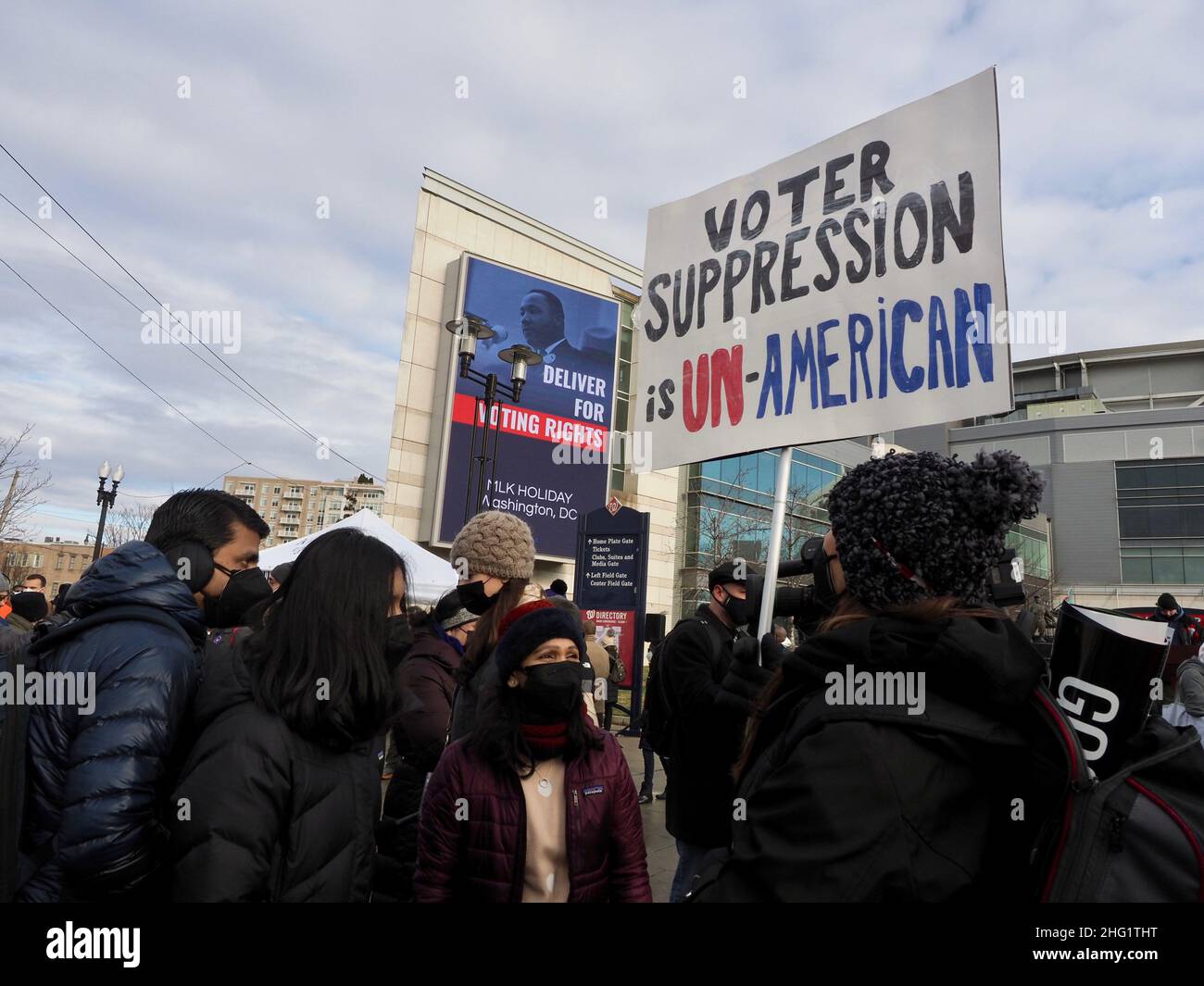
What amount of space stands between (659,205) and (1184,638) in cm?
730

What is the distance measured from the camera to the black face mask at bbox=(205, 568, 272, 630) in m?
2.35

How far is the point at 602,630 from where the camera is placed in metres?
12.2

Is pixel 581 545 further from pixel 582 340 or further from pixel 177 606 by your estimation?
pixel 582 340

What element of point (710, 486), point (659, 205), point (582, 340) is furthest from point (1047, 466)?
point (659, 205)

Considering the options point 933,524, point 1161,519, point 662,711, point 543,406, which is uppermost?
point 1161,519

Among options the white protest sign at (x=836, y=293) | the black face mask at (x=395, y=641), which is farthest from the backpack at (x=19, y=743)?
the white protest sign at (x=836, y=293)

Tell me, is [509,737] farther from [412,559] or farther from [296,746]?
[412,559]

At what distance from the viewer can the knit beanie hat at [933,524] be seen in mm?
1293

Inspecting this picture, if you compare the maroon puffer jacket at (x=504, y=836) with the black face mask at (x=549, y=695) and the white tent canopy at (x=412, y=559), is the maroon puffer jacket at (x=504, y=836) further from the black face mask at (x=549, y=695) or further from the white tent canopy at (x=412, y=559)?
the white tent canopy at (x=412, y=559)

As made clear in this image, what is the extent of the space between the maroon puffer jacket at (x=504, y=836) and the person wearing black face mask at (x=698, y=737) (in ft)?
3.38

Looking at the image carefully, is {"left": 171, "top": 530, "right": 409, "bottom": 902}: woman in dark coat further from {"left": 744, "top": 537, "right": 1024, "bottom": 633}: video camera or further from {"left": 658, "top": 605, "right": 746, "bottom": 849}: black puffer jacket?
{"left": 658, "top": 605, "right": 746, "bottom": 849}: black puffer jacket

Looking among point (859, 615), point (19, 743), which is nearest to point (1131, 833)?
point (859, 615)

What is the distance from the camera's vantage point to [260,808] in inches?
67.4

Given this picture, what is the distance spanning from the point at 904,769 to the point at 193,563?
6.72ft
